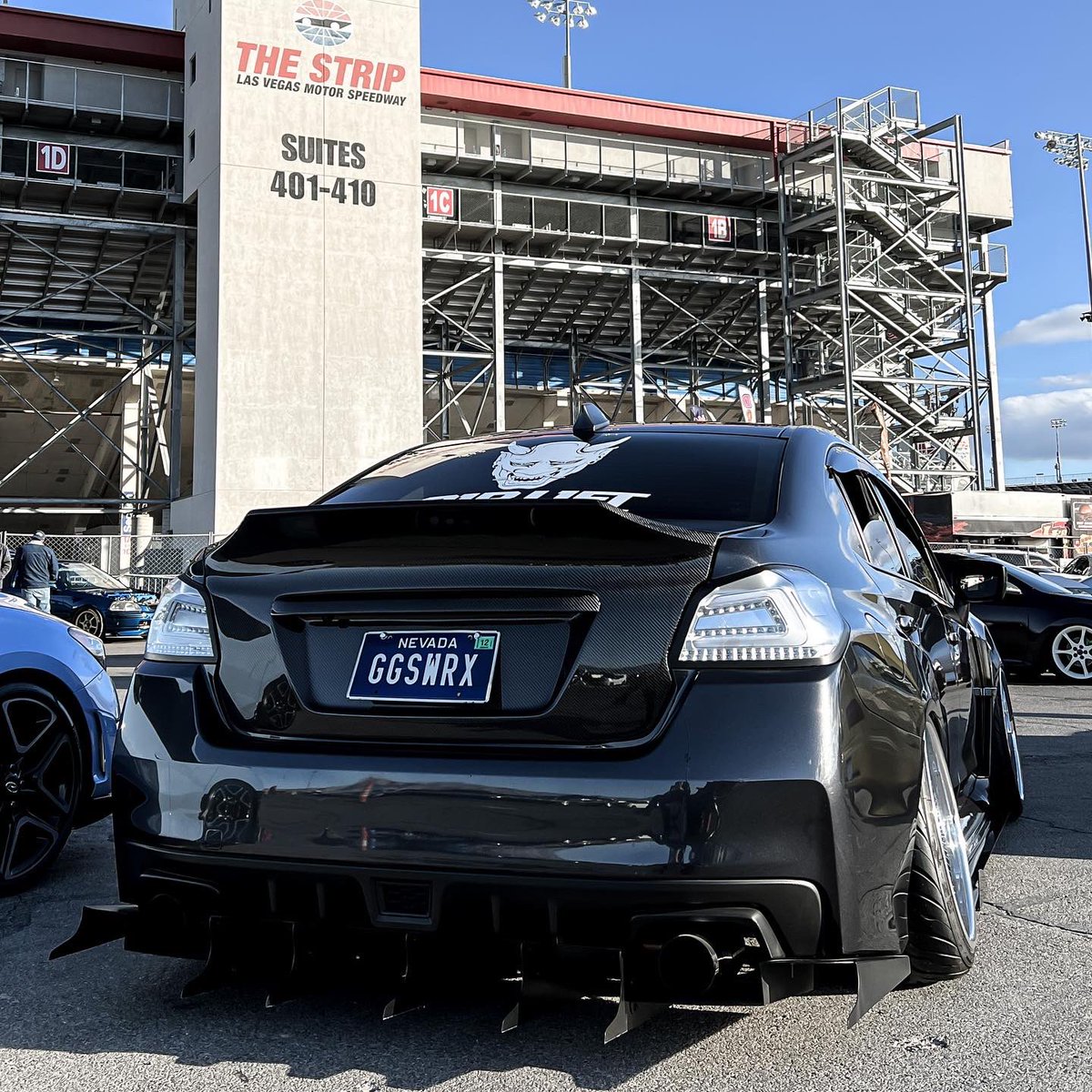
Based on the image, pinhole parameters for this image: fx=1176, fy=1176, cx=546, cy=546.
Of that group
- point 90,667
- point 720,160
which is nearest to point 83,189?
point 720,160

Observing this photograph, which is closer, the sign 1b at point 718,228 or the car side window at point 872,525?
the car side window at point 872,525

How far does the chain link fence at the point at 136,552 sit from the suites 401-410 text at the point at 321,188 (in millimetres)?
8547

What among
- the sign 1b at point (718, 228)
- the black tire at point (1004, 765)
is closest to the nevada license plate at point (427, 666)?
the black tire at point (1004, 765)

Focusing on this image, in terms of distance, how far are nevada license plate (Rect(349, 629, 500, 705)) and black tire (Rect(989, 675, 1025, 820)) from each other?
2.78 metres

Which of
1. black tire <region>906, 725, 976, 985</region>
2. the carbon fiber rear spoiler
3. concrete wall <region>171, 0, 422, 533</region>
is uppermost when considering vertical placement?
concrete wall <region>171, 0, 422, 533</region>

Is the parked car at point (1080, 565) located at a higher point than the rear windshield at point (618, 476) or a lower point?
higher

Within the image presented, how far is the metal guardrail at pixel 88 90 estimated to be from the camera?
28.3 m

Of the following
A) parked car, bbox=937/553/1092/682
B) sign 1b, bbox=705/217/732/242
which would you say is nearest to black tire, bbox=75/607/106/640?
parked car, bbox=937/553/1092/682

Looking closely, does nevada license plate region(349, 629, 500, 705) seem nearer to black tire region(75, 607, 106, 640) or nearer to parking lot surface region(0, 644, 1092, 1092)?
parking lot surface region(0, 644, 1092, 1092)

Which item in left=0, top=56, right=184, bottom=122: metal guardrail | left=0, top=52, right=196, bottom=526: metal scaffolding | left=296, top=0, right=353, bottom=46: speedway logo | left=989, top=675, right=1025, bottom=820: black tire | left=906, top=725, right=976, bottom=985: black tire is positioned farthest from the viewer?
left=0, top=52, right=196, bottom=526: metal scaffolding

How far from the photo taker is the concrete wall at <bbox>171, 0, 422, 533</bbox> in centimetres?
2720

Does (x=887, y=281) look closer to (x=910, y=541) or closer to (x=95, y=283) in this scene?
(x=95, y=283)

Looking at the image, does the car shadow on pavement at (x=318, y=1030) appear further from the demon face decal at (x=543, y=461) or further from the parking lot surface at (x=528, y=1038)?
the demon face decal at (x=543, y=461)

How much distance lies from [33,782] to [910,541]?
311 centimetres
